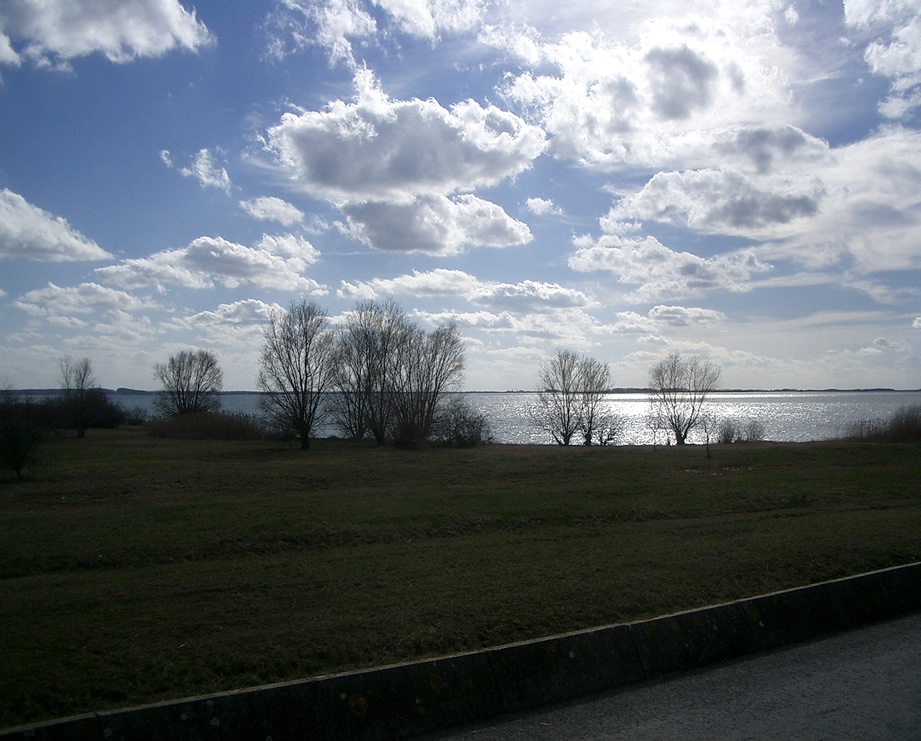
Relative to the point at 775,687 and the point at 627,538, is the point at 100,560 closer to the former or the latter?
the point at 627,538

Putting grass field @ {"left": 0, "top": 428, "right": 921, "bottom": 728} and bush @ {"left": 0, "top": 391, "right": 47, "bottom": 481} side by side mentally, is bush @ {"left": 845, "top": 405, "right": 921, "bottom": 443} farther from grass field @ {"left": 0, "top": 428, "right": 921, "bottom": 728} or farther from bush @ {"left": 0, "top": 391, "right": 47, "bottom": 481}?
bush @ {"left": 0, "top": 391, "right": 47, "bottom": 481}

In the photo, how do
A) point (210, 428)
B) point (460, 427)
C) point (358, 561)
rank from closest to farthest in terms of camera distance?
1. point (358, 561)
2. point (460, 427)
3. point (210, 428)

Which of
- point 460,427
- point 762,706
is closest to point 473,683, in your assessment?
point 762,706

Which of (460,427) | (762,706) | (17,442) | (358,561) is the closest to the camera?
(762,706)

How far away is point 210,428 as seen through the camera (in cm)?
5700

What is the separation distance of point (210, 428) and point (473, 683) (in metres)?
55.7

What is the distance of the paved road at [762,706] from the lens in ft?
16.4

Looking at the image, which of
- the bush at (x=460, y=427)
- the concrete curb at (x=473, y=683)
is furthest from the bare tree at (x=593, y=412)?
the concrete curb at (x=473, y=683)

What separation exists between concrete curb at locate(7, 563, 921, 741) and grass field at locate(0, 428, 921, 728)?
2.08ft

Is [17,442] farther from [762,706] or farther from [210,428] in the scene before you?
[210,428]

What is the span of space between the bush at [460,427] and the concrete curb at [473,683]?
40.3 metres

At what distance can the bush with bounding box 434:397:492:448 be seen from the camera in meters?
48.7

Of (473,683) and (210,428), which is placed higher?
(210,428)

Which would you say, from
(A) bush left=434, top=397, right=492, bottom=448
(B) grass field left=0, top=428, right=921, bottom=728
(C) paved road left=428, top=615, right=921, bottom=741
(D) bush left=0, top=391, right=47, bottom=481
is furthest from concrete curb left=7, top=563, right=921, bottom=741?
(A) bush left=434, top=397, right=492, bottom=448
